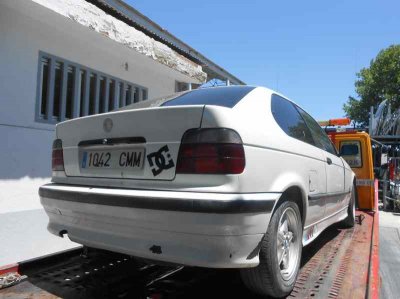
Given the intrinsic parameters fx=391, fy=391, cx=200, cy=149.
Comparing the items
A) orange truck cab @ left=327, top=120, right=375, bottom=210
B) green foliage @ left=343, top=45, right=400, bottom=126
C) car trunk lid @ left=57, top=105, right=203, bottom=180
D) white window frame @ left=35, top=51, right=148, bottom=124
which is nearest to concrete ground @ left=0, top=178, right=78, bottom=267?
white window frame @ left=35, top=51, right=148, bottom=124

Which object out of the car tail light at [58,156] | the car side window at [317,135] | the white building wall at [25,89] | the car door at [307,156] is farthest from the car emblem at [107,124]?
the white building wall at [25,89]

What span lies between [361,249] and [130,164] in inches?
100

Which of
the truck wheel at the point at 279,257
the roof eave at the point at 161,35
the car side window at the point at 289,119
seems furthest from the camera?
the roof eave at the point at 161,35

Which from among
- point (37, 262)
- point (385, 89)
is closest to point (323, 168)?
point (37, 262)

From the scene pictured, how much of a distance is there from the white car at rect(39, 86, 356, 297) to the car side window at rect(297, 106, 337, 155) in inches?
29.3

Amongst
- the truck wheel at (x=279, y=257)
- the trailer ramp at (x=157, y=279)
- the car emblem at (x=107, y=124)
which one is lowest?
the trailer ramp at (x=157, y=279)

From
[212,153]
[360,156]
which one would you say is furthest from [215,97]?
[360,156]

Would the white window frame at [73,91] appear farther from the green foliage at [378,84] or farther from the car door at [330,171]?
the green foliage at [378,84]

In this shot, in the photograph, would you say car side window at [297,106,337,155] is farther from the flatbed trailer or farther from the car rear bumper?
the car rear bumper

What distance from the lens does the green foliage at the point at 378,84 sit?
107 feet

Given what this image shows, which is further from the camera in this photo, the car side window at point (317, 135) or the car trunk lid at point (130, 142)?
the car side window at point (317, 135)

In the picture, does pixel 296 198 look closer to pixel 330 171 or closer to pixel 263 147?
pixel 263 147

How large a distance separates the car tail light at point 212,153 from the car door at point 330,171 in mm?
1656

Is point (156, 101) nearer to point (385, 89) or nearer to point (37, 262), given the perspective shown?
point (37, 262)
